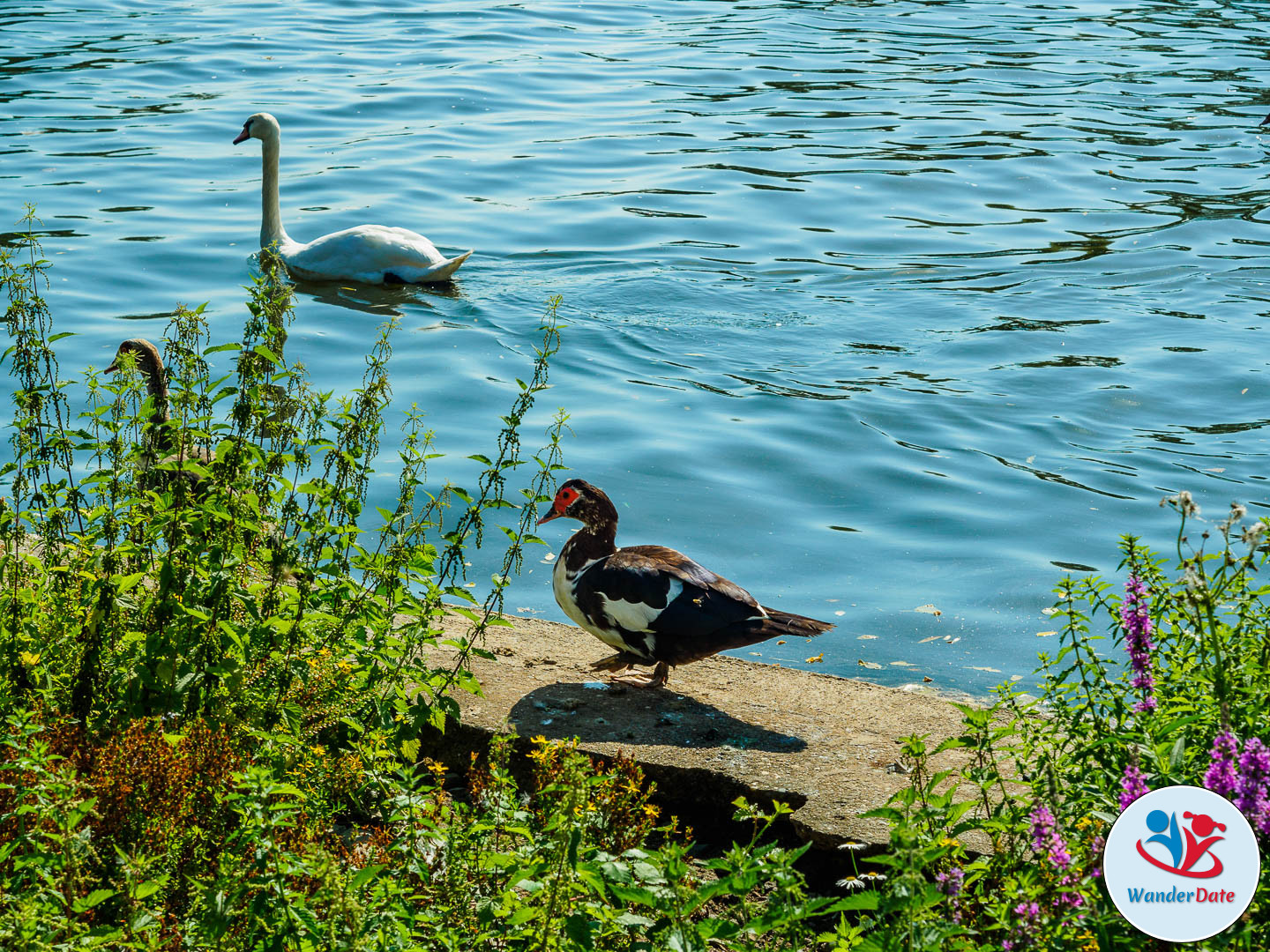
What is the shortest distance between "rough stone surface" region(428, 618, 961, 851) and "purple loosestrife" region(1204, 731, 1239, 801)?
1.65 metres

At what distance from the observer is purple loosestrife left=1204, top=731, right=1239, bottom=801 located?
264 centimetres

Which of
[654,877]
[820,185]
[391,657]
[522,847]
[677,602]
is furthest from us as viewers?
[820,185]

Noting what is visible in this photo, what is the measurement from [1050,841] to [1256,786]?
44 centimetres

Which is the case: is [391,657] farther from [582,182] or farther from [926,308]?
[582,182]

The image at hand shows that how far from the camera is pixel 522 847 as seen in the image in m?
3.30

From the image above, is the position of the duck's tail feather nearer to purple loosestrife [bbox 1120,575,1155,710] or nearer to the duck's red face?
the duck's red face

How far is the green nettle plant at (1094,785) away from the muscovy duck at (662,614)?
174 cm

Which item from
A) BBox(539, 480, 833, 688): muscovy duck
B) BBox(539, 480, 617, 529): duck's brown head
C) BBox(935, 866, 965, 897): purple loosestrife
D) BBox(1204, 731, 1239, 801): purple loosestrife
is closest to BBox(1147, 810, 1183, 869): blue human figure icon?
BBox(1204, 731, 1239, 801): purple loosestrife

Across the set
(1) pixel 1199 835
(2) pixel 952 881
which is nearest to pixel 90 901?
(2) pixel 952 881

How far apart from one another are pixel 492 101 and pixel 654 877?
16.5m

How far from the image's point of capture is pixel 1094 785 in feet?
10.7

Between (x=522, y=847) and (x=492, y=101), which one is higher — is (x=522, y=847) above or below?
below

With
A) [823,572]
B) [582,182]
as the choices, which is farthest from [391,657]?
[582,182]

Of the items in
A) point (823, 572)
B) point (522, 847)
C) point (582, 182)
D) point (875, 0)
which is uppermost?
point (875, 0)
